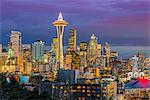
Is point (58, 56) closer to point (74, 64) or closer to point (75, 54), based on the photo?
point (75, 54)

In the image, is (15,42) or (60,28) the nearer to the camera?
(15,42)

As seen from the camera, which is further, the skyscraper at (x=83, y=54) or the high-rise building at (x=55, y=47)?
the high-rise building at (x=55, y=47)

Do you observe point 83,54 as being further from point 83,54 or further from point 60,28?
point 60,28

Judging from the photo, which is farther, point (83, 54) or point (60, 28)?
point (60, 28)

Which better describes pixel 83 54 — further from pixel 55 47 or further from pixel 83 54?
pixel 55 47

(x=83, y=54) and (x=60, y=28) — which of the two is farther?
(x=60, y=28)

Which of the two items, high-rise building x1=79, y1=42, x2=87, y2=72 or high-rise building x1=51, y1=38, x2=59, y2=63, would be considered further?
high-rise building x1=51, y1=38, x2=59, y2=63

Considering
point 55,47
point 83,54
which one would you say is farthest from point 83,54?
point 55,47

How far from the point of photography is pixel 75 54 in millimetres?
17609

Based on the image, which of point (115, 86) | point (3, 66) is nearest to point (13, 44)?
point (3, 66)

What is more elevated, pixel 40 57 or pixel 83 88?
pixel 40 57

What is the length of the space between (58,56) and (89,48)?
1600 mm

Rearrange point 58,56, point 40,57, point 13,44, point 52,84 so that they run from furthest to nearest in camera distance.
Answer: point 58,56 < point 40,57 < point 13,44 < point 52,84

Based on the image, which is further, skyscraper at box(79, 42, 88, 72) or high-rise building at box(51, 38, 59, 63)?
high-rise building at box(51, 38, 59, 63)
